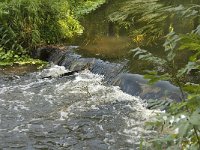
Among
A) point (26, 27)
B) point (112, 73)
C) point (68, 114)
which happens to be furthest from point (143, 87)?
point (26, 27)

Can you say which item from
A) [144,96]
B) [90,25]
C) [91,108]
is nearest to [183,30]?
[90,25]

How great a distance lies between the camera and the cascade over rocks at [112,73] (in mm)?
7181

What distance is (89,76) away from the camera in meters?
8.80

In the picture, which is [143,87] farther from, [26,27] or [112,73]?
[26,27]

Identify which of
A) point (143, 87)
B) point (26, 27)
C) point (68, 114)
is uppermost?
point (26, 27)

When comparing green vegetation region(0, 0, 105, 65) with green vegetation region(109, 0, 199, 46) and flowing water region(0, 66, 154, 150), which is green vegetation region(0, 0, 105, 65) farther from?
green vegetation region(109, 0, 199, 46)

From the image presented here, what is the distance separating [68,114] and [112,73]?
7.42 feet

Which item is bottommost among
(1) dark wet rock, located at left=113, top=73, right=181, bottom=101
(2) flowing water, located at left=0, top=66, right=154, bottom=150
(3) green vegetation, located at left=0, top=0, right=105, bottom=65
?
(2) flowing water, located at left=0, top=66, right=154, bottom=150

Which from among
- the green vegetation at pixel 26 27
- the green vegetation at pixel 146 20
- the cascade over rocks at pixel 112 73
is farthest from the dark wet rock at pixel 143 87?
→ the green vegetation at pixel 26 27

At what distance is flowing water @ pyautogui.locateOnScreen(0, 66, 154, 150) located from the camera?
Answer: 5634 millimetres

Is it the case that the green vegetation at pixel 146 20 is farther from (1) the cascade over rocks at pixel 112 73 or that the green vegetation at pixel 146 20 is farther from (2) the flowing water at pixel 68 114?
(2) the flowing water at pixel 68 114

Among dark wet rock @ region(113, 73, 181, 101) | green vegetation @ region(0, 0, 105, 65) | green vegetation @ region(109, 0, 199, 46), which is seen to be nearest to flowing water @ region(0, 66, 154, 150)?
dark wet rock @ region(113, 73, 181, 101)

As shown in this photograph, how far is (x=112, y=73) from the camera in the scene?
862 cm

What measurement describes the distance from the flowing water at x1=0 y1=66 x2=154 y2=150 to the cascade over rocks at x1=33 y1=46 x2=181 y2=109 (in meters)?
0.19
